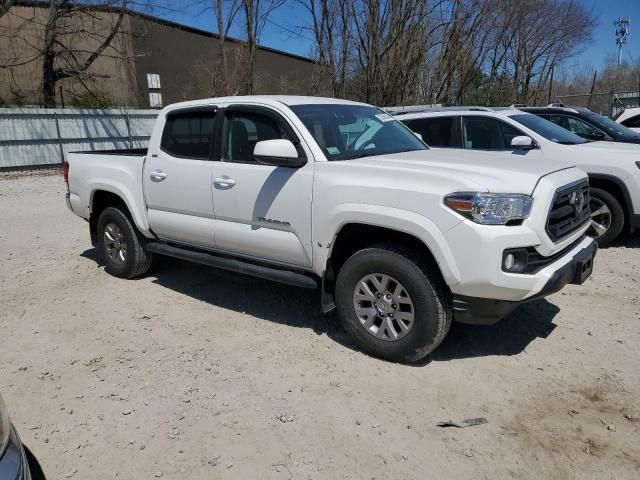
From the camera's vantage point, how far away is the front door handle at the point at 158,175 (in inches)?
197

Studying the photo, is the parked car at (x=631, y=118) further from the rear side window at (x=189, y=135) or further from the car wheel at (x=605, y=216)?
the rear side window at (x=189, y=135)

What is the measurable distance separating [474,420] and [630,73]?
179 ft

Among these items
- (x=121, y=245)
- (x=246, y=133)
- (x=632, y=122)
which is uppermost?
(x=246, y=133)

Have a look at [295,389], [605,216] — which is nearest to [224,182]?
[295,389]

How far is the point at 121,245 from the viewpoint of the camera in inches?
228

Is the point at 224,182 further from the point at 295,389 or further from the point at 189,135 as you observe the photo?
the point at 295,389

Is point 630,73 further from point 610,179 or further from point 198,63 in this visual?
point 610,179

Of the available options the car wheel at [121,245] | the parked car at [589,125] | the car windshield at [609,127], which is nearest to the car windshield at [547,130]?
the parked car at [589,125]

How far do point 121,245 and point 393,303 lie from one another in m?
3.45

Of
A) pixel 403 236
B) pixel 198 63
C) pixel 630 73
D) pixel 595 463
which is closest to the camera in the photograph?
pixel 595 463

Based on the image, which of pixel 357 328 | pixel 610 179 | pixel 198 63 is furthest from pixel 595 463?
pixel 198 63

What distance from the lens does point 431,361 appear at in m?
3.86

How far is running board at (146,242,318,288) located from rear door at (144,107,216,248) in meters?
0.10

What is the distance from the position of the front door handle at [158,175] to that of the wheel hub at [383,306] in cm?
233
